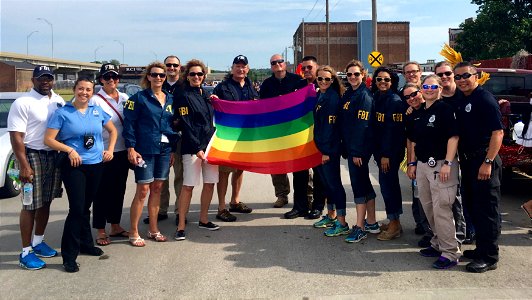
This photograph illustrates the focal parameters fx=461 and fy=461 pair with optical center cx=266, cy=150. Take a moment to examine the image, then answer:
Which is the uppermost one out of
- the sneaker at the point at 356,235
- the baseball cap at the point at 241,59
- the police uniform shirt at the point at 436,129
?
the baseball cap at the point at 241,59

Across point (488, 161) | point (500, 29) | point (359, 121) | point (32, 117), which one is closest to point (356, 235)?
point (359, 121)

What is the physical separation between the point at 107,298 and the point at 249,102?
3.80 metres

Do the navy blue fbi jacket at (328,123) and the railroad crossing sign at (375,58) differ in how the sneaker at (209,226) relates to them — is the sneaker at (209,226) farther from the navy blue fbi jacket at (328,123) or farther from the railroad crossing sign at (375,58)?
the railroad crossing sign at (375,58)

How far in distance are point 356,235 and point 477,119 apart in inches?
79.3

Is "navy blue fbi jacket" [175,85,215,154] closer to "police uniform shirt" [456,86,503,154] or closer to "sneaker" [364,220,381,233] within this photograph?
"sneaker" [364,220,381,233]

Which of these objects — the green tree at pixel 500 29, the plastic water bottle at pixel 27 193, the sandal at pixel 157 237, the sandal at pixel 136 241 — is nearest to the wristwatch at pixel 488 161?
the sandal at pixel 157 237

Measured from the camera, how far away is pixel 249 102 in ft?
23.5

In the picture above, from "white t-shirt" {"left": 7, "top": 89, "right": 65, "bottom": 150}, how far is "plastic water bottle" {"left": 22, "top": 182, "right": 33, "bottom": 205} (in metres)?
0.40

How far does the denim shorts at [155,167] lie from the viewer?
5.67 metres

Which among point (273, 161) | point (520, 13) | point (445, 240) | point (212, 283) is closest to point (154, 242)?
point (212, 283)

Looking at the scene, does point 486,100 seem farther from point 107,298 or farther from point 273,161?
point 107,298

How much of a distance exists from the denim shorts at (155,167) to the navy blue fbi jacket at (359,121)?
228cm

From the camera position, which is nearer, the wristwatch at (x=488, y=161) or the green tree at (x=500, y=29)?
the wristwatch at (x=488, y=161)

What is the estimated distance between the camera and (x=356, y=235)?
5773 millimetres
